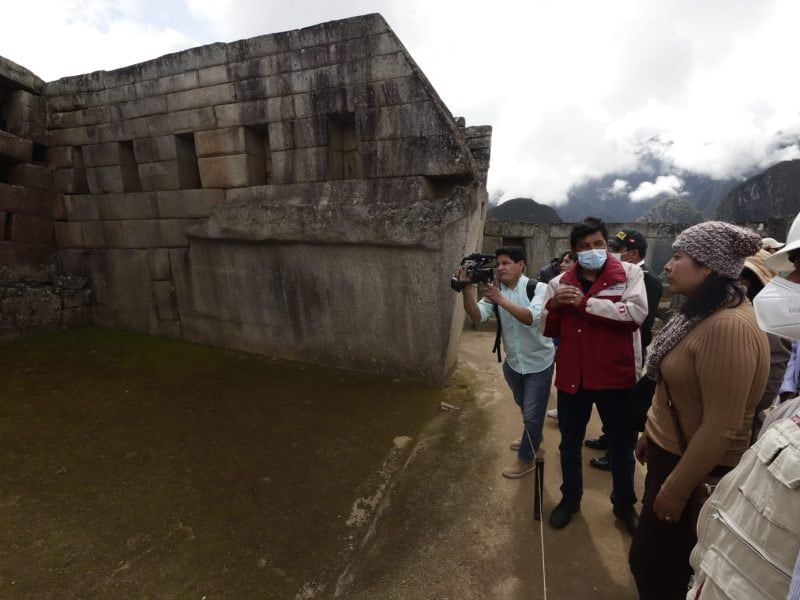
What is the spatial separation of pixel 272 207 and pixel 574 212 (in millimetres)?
40700

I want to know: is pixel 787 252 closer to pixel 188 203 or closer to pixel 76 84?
pixel 188 203

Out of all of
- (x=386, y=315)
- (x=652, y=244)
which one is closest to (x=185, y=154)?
(x=386, y=315)

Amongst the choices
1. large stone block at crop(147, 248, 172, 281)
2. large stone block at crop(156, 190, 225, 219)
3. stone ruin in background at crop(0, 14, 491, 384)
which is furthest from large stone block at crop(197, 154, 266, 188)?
large stone block at crop(147, 248, 172, 281)

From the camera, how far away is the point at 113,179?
6156mm

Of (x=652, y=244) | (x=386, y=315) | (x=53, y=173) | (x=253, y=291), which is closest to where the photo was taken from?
(x=386, y=315)

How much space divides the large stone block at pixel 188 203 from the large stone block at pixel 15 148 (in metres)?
2.32

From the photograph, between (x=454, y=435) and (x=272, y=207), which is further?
(x=272, y=207)

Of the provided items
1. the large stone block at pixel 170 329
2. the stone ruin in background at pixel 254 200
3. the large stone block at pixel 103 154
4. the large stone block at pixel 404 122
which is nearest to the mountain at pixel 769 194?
the large stone block at pixel 404 122

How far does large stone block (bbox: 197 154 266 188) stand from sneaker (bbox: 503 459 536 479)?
15.3 ft

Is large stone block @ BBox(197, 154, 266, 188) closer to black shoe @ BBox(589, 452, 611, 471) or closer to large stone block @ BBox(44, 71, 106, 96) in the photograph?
large stone block @ BBox(44, 71, 106, 96)

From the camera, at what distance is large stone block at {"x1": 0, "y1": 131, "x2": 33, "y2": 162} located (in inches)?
230

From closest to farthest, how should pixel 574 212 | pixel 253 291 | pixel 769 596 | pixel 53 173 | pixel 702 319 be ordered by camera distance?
pixel 769 596, pixel 702 319, pixel 253 291, pixel 53 173, pixel 574 212

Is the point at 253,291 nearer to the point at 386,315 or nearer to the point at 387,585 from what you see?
the point at 386,315

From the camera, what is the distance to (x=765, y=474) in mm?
1001
